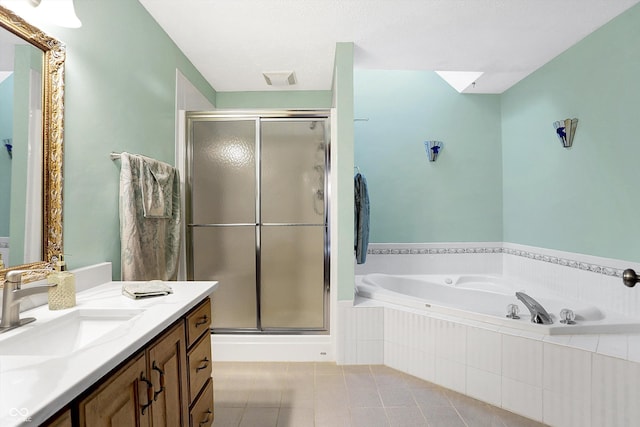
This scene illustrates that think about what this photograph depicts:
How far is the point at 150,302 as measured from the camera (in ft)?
A: 3.96

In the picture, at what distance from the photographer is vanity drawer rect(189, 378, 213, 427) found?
50.9 inches

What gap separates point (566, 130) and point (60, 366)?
3.13 metres

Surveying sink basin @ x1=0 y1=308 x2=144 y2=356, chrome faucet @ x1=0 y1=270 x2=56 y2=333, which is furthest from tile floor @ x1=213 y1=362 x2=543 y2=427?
chrome faucet @ x1=0 y1=270 x2=56 y2=333

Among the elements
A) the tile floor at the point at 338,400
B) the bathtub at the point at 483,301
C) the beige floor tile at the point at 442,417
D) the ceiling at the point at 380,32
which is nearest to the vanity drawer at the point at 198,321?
the tile floor at the point at 338,400

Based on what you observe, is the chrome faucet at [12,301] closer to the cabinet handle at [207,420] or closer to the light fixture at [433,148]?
the cabinet handle at [207,420]

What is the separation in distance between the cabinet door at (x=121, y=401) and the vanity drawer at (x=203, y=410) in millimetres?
411

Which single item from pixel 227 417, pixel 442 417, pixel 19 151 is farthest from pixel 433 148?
pixel 19 151

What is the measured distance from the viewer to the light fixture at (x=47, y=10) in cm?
112

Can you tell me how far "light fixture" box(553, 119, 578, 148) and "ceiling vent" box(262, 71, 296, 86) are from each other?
2201mm

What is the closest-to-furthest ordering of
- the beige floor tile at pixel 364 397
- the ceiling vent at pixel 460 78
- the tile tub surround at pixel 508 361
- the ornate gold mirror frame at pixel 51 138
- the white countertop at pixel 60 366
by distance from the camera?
the white countertop at pixel 60 366 < the ornate gold mirror frame at pixel 51 138 < the tile tub surround at pixel 508 361 < the beige floor tile at pixel 364 397 < the ceiling vent at pixel 460 78

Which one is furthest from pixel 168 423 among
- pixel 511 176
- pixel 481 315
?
pixel 511 176

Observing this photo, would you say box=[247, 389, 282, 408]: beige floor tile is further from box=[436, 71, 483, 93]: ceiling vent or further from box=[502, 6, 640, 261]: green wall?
box=[436, 71, 483, 93]: ceiling vent

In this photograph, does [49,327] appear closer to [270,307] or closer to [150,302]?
[150,302]

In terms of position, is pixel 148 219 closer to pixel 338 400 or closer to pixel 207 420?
pixel 207 420
